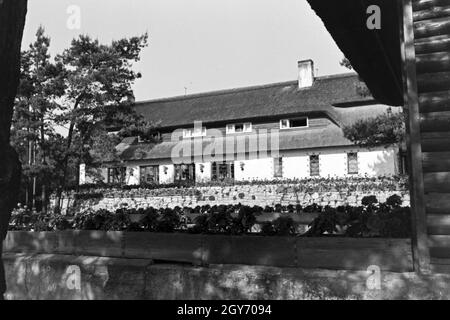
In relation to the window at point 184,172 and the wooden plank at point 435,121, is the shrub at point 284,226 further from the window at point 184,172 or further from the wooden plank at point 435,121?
the window at point 184,172

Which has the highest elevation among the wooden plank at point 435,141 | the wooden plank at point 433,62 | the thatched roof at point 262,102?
the thatched roof at point 262,102

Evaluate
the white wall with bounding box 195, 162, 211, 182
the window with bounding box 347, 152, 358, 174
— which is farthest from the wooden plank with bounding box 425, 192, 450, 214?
the white wall with bounding box 195, 162, 211, 182

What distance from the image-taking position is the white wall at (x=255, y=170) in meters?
31.5

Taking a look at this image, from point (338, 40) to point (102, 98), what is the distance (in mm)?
21755

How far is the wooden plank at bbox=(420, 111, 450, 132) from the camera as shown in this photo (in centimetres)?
402

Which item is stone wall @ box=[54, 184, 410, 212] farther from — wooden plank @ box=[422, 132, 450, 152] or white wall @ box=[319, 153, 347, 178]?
wooden plank @ box=[422, 132, 450, 152]

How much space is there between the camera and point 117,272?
17.1ft

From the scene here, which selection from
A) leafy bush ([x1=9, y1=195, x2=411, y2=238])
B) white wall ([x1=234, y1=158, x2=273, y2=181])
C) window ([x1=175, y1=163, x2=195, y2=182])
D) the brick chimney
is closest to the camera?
leafy bush ([x1=9, y1=195, x2=411, y2=238])

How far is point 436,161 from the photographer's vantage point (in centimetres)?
398

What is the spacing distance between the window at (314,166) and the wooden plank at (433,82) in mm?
25896

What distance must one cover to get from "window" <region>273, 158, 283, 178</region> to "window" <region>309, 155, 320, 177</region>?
7.30 feet

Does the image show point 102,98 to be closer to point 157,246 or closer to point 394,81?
point 394,81

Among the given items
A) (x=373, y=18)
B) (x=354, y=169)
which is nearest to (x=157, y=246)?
(x=373, y=18)

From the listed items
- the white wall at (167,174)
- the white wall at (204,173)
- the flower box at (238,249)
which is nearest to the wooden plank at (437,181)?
the flower box at (238,249)
